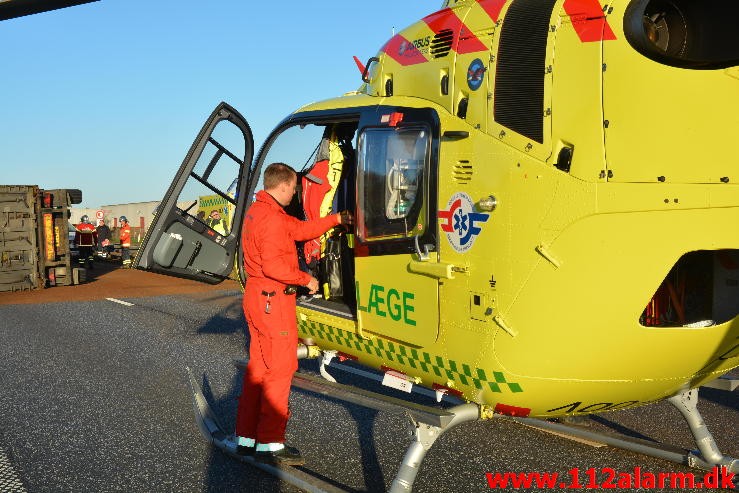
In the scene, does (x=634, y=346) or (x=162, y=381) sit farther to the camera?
(x=162, y=381)

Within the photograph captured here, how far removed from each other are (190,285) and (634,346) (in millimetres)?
15674

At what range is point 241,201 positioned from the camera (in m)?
5.70

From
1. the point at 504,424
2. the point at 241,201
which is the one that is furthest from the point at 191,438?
the point at 504,424

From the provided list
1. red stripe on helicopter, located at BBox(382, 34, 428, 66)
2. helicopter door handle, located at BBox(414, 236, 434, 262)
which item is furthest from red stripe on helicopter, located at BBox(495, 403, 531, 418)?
red stripe on helicopter, located at BBox(382, 34, 428, 66)

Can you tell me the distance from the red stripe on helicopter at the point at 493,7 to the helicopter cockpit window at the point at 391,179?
678 millimetres

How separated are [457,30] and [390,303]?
1.55 metres

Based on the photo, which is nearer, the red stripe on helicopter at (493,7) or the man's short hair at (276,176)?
the red stripe on helicopter at (493,7)

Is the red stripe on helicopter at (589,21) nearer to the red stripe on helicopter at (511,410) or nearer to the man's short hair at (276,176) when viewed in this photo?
the red stripe on helicopter at (511,410)

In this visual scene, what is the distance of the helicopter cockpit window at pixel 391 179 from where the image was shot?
3.93m

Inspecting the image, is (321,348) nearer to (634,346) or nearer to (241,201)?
(241,201)

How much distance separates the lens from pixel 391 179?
411 centimetres

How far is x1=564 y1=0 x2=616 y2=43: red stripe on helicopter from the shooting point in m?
3.18

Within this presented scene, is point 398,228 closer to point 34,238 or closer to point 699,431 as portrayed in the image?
point 699,431

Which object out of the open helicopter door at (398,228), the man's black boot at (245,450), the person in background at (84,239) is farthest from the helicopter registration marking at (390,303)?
the person in background at (84,239)
